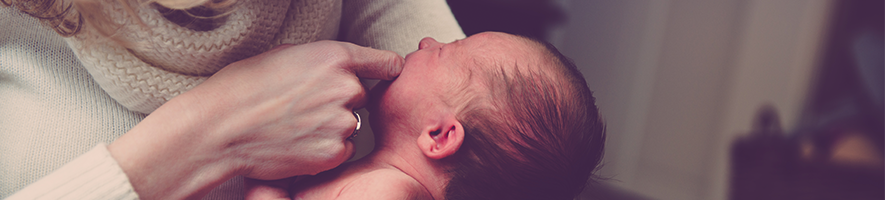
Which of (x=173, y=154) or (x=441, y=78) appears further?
(x=441, y=78)

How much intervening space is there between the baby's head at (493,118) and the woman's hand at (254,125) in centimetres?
9

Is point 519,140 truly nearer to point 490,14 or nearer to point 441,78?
point 441,78

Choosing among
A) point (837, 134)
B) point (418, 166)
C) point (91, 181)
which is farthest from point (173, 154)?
point (837, 134)

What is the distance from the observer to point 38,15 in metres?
0.41

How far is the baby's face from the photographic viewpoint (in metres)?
0.62

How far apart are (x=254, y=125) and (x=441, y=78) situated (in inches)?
10.4

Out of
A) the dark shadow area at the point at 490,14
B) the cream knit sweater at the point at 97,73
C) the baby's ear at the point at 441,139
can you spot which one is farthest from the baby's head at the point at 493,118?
the dark shadow area at the point at 490,14

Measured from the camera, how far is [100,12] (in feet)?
1.42

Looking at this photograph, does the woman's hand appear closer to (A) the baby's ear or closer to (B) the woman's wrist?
(B) the woman's wrist

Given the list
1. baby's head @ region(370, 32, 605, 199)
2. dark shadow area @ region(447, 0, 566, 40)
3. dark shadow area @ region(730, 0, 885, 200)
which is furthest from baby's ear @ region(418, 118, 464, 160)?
dark shadow area @ region(730, 0, 885, 200)

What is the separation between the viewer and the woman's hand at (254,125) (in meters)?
0.45

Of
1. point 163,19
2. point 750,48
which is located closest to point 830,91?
point 750,48

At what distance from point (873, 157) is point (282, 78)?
1.65 metres

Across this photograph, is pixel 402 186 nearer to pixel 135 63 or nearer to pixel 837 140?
pixel 135 63
